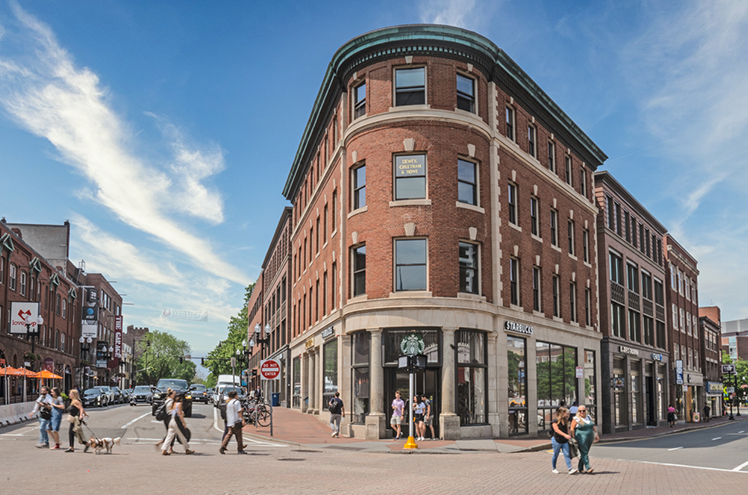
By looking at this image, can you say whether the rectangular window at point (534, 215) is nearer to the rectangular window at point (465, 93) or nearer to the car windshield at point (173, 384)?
the rectangular window at point (465, 93)

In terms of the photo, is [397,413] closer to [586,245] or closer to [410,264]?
[410,264]

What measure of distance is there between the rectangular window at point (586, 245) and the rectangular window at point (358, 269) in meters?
16.4

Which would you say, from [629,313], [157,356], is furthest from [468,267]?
[157,356]

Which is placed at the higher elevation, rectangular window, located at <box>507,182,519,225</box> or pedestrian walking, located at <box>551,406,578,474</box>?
rectangular window, located at <box>507,182,519,225</box>

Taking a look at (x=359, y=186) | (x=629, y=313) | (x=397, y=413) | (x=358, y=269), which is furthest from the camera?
(x=629, y=313)

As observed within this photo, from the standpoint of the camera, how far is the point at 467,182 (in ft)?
93.9

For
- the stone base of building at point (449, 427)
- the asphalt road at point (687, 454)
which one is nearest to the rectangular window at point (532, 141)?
the asphalt road at point (687, 454)

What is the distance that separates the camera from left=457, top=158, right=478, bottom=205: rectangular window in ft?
92.9

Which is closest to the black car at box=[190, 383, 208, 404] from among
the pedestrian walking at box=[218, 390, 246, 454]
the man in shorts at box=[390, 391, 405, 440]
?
the man in shorts at box=[390, 391, 405, 440]

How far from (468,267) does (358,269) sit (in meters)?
4.46

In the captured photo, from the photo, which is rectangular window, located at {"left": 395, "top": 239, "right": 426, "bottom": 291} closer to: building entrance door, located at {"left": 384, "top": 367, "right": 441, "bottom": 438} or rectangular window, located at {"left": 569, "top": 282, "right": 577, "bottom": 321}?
building entrance door, located at {"left": 384, "top": 367, "right": 441, "bottom": 438}

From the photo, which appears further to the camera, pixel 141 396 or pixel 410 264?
pixel 141 396

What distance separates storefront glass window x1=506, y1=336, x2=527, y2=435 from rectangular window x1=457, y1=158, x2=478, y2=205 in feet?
20.3

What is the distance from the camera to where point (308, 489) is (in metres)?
12.9
